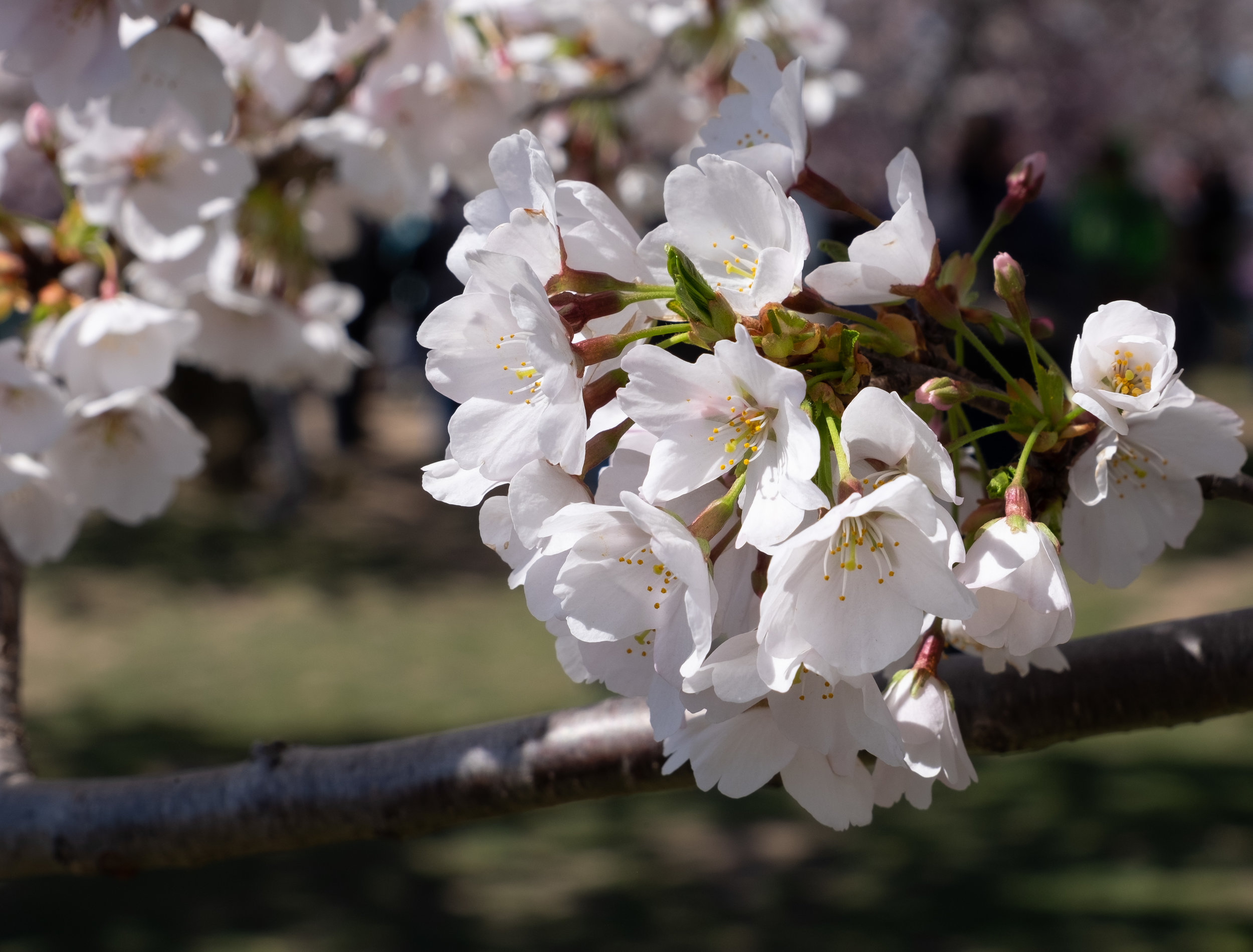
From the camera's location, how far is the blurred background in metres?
3.82

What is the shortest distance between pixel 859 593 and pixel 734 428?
0.49ft

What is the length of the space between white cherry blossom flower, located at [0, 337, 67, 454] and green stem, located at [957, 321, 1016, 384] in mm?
1234

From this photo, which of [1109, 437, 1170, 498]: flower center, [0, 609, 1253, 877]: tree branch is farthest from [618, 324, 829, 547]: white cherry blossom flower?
[0, 609, 1253, 877]: tree branch

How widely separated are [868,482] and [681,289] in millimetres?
195

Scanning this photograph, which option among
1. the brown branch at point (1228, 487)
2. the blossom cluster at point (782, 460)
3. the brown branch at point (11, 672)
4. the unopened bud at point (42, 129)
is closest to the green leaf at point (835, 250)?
the blossom cluster at point (782, 460)

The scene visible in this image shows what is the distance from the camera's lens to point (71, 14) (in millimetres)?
1456

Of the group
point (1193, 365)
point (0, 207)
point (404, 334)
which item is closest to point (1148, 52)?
point (1193, 365)

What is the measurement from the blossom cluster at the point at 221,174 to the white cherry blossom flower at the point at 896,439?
9.6 inches

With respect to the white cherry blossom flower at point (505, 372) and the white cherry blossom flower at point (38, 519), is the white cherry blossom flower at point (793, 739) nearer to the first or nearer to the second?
the white cherry blossom flower at point (505, 372)

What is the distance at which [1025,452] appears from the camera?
3.17 feet

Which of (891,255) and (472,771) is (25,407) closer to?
(472,771)

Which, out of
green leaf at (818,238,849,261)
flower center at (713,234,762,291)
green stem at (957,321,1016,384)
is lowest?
green stem at (957,321,1016,384)

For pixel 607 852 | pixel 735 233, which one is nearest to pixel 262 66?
pixel 735 233

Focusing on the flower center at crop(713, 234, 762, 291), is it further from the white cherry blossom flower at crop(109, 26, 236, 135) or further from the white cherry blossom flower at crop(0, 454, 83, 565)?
the white cherry blossom flower at crop(0, 454, 83, 565)
